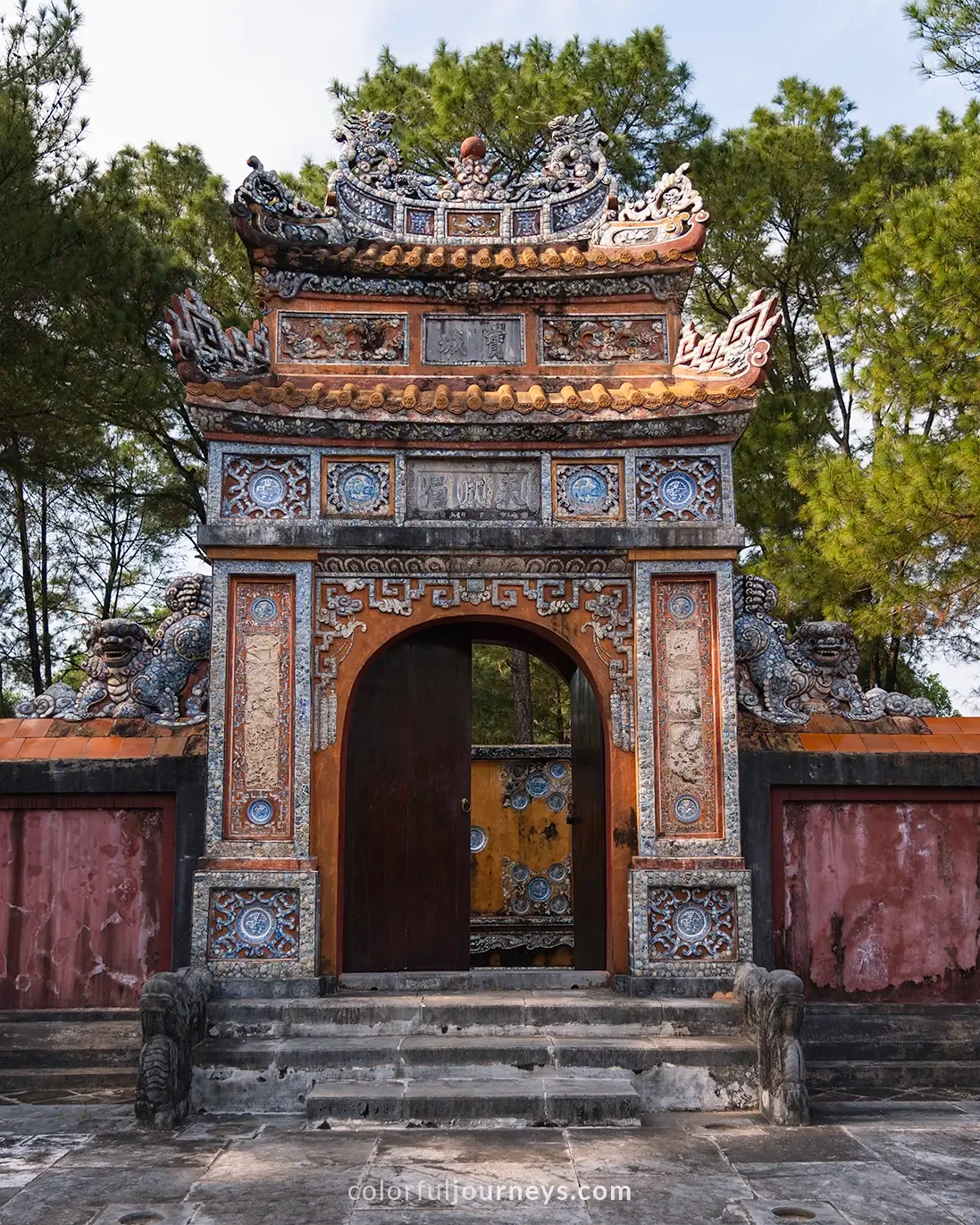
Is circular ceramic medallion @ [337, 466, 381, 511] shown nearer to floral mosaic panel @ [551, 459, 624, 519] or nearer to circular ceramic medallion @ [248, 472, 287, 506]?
circular ceramic medallion @ [248, 472, 287, 506]

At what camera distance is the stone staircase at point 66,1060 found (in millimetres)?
7000

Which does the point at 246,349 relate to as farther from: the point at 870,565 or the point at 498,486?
the point at 870,565

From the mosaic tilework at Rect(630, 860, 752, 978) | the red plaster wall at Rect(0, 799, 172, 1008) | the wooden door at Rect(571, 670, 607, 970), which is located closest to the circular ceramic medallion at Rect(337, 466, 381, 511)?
the wooden door at Rect(571, 670, 607, 970)

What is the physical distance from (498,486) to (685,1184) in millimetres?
4530

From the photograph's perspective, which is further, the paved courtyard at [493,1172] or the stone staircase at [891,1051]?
the stone staircase at [891,1051]

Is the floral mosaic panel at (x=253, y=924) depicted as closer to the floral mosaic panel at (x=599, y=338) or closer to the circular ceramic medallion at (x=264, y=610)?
the circular ceramic medallion at (x=264, y=610)

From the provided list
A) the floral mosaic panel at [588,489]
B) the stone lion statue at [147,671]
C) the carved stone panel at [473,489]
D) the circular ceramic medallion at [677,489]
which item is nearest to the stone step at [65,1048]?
the stone lion statue at [147,671]

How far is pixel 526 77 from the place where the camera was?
16.4 metres

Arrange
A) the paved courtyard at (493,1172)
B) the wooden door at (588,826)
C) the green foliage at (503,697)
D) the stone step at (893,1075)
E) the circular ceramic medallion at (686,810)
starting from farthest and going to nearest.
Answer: the green foliage at (503,697), the wooden door at (588,826), the circular ceramic medallion at (686,810), the stone step at (893,1075), the paved courtyard at (493,1172)

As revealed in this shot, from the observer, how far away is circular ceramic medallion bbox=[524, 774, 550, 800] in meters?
13.1

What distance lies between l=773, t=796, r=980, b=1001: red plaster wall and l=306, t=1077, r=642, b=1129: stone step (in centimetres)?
224

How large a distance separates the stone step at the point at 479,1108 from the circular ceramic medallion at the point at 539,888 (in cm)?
666

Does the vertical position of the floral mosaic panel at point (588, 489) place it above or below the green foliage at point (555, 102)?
below

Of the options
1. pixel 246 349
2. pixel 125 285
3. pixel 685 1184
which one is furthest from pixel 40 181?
pixel 685 1184
